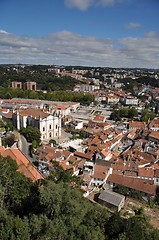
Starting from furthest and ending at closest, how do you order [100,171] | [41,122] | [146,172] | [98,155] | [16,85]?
1. [16,85]
2. [41,122]
3. [98,155]
4. [146,172]
5. [100,171]

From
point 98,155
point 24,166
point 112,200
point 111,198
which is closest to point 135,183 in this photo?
point 111,198

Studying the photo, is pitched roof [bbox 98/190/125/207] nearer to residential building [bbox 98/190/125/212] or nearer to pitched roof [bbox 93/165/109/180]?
residential building [bbox 98/190/125/212]

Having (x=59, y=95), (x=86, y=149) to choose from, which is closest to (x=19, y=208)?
(x=86, y=149)

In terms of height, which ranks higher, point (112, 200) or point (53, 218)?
point (53, 218)

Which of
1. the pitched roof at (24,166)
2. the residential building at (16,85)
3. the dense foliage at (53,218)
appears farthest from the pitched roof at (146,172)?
the residential building at (16,85)

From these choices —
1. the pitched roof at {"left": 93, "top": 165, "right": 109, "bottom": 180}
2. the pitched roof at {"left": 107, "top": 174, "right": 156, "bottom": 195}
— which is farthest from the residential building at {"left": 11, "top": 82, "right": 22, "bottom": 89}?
the pitched roof at {"left": 107, "top": 174, "right": 156, "bottom": 195}

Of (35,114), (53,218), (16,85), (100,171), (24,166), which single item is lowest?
(100,171)

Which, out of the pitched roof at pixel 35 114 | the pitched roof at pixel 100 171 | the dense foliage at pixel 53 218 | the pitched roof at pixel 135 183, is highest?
the dense foliage at pixel 53 218

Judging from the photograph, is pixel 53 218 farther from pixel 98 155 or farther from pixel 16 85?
pixel 16 85

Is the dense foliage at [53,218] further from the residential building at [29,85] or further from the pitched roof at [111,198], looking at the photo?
the residential building at [29,85]
